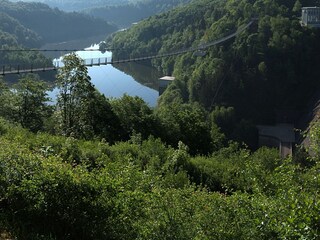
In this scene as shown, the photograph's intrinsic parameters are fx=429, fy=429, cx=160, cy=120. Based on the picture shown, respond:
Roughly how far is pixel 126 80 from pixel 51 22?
1045 inches

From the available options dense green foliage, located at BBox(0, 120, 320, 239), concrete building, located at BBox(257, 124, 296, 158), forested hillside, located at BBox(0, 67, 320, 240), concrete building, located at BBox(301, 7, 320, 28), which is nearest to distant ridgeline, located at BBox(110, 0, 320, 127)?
concrete building, located at BBox(301, 7, 320, 28)

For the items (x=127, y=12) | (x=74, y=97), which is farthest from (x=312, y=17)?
(x=127, y=12)

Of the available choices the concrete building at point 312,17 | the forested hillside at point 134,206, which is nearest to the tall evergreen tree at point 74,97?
the forested hillside at point 134,206

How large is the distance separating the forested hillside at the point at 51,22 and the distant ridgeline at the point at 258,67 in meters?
26.8

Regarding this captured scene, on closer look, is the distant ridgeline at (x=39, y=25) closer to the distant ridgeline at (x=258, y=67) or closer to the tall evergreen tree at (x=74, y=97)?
the distant ridgeline at (x=258, y=67)

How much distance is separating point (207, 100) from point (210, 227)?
95.1ft

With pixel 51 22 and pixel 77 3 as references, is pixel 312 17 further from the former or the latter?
pixel 77 3

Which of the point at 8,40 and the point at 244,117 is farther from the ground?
the point at 8,40

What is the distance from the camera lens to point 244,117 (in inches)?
1209

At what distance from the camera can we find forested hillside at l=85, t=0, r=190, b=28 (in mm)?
91562

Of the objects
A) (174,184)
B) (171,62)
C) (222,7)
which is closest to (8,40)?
(171,62)

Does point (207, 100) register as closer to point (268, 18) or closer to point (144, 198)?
point (268, 18)

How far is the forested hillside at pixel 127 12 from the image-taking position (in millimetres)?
91562

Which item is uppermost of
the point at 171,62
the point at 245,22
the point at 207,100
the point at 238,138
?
the point at 245,22
